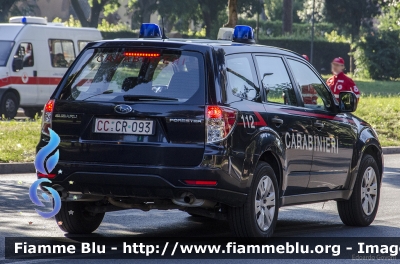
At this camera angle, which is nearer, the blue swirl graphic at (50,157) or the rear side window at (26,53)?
the blue swirl graphic at (50,157)

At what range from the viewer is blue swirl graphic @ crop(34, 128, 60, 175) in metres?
7.59

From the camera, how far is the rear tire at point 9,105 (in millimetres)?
25797

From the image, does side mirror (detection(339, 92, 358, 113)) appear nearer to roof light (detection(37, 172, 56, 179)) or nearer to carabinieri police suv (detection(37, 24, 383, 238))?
carabinieri police suv (detection(37, 24, 383, 238))

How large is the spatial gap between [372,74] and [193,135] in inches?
1977

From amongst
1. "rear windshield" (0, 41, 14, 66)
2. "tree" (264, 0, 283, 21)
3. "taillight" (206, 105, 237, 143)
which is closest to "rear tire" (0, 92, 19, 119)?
"rear windshield" (0, 41, 14, 66)

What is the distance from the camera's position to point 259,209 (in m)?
7.82

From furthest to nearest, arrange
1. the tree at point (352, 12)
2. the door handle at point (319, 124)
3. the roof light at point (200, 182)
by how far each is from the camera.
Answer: the tree at point (352, 12), the door handle at point (319, 124), the roof light at point (200, 182)

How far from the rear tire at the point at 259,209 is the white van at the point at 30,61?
18.5 metres

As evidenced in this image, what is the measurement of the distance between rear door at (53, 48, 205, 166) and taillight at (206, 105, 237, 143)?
0.18ft

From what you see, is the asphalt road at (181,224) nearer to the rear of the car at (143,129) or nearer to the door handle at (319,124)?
the rear of the car at (143,129)

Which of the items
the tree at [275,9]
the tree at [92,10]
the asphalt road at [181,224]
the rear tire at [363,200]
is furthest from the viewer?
the tree at [275,9]

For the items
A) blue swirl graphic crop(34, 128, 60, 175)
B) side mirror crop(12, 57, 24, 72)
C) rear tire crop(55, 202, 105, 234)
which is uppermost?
blue swirl graphic crop(34, 128, 60, 175)

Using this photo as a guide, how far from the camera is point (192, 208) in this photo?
24.8 ft
